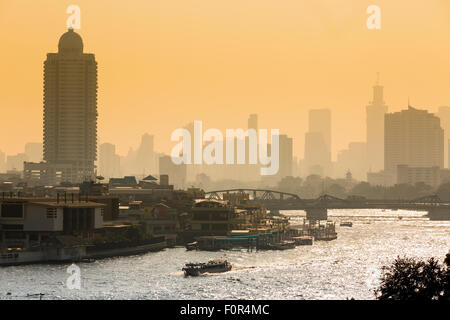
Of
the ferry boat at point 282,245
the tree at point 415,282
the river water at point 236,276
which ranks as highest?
the tree at point 415,282

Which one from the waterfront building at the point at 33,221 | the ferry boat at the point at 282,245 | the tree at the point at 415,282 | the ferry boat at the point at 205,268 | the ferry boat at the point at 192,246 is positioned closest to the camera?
the tree at the point at 415,282

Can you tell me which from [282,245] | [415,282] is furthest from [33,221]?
[415,282]

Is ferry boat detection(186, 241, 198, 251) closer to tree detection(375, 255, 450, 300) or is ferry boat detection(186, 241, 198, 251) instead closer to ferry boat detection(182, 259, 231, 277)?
ferry boat detection(182, 259, 231, 277)

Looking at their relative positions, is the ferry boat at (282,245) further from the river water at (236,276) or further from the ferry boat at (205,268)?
the ferry boat at (205,268)

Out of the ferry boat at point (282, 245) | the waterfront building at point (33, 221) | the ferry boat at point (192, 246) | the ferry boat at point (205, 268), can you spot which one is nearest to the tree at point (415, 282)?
the ferry boat at point (205, 268)

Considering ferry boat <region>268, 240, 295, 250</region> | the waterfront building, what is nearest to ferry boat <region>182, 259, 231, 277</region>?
the waterfront building

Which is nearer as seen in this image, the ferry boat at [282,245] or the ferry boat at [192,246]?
the ferry boat at [192,246]
